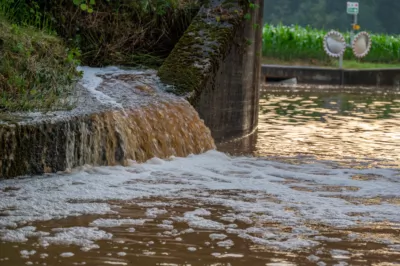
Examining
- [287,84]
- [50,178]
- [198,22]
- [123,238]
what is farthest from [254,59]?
[287,84]

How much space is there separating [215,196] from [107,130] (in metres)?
1.38

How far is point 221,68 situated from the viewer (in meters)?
9.55

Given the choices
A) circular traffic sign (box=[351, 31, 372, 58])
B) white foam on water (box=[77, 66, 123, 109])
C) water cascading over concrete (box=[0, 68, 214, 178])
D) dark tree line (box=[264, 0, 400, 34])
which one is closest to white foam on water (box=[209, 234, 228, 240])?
water cascading over concrete (box=[0, 68, 214, 178])

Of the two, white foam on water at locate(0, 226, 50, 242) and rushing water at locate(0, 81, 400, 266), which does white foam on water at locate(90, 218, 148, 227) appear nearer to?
rushing water at locate(0, 81, 400, 266)

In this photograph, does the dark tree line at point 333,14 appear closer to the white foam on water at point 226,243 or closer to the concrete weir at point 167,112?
the concrete weir at point 167,112

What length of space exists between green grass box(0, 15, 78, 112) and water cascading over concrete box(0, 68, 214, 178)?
0.21m

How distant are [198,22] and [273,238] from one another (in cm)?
531

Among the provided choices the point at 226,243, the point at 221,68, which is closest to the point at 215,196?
the point at 226,243

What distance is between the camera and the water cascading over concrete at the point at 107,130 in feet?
20.4

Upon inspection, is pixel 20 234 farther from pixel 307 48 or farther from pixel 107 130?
pixel 307 48

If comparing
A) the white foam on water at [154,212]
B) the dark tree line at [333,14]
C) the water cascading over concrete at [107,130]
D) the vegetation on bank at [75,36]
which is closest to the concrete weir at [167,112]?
the water cascading over concrete at [107,130]

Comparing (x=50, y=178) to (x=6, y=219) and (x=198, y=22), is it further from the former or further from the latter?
A: (x=198, y=22)

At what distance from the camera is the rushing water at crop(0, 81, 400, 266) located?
14.4 ft

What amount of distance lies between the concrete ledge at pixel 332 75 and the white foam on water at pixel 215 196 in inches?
606
